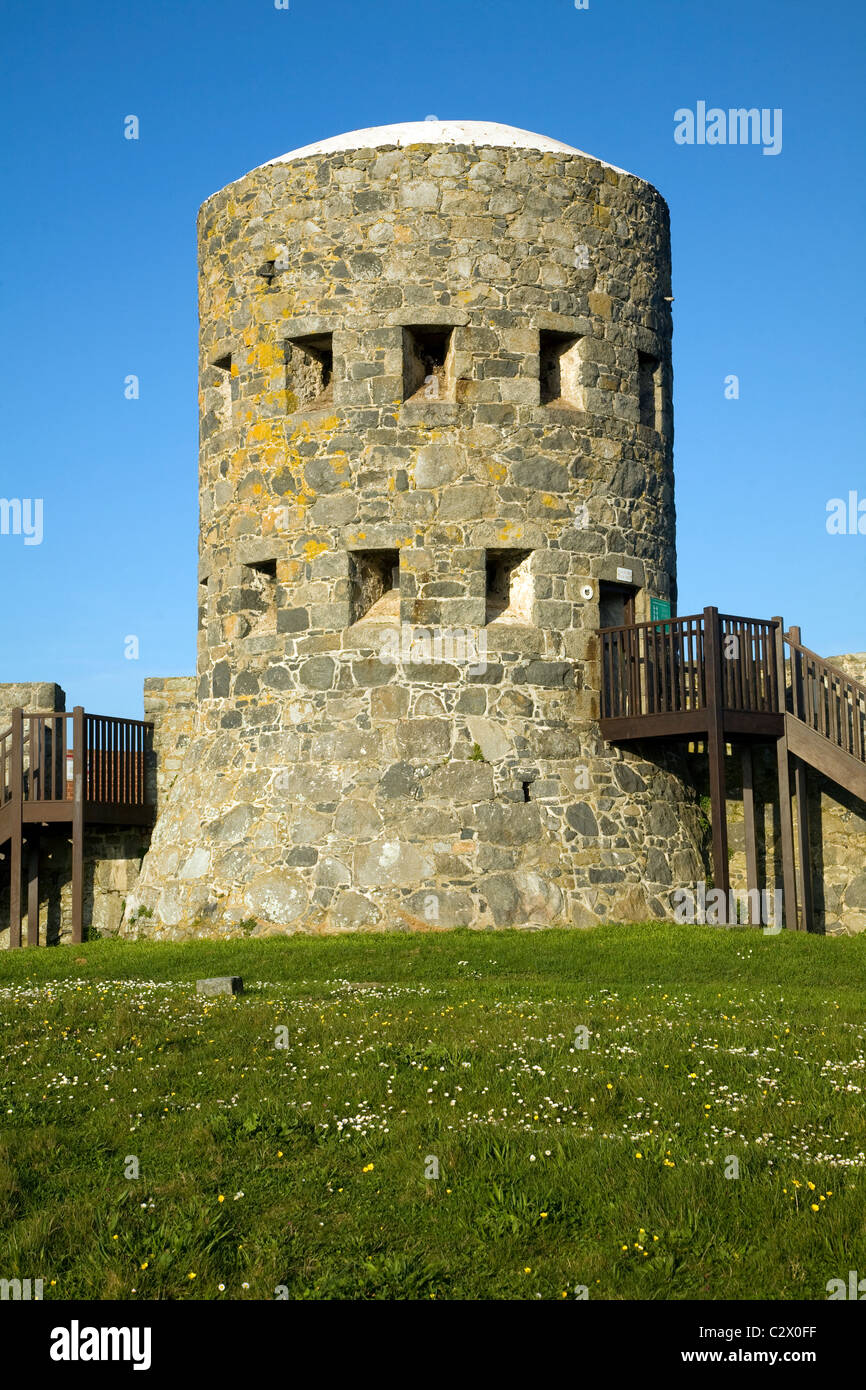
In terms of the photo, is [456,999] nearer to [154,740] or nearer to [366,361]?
[366,361]

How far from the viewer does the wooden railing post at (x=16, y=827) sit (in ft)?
66.7

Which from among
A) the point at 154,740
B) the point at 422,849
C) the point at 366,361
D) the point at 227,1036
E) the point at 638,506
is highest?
the point at 366,361

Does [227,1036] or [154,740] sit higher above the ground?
[154,740]

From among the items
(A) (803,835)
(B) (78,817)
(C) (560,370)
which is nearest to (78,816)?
(B) (78,817)

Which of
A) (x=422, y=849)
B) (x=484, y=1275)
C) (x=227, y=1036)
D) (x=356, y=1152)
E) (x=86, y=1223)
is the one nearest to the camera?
(x=484, y=1275)

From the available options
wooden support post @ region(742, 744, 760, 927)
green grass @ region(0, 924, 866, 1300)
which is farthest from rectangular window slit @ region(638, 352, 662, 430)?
green grass @ region(0, 924, 866, 1300)

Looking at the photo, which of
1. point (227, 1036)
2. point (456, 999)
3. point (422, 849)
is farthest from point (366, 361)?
point (227, 1036)

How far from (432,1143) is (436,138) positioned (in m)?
14.1

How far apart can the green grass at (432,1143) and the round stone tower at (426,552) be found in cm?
488

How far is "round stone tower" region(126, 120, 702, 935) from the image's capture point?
57.1 ft

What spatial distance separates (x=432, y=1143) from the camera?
25.3 ft

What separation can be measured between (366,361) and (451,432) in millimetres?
1374

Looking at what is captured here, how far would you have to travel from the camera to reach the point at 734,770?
1977 cm

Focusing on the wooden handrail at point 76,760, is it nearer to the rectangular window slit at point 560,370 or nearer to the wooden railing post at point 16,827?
the wooden railing post at point 16,827
